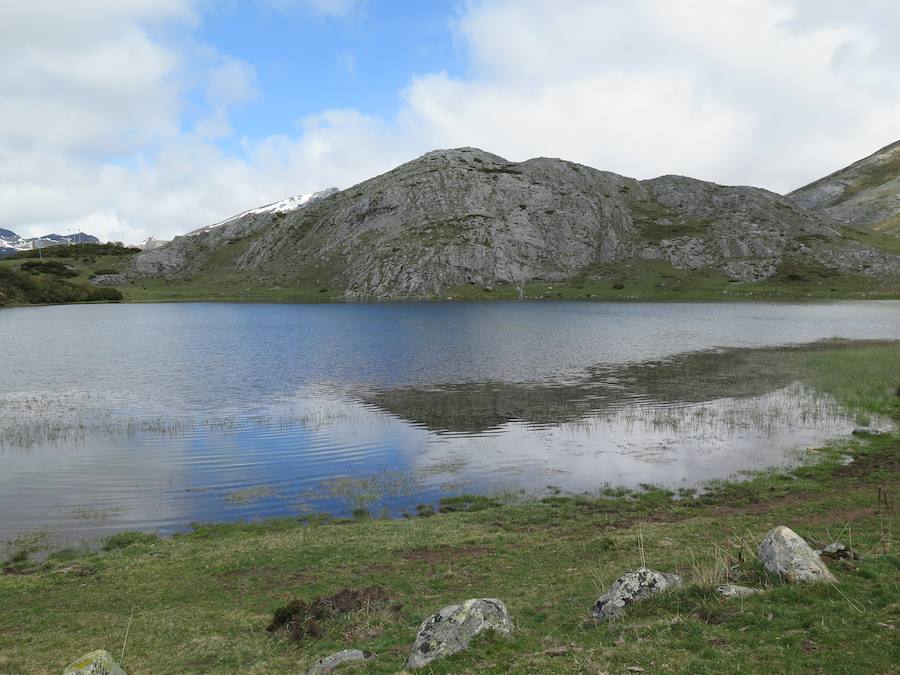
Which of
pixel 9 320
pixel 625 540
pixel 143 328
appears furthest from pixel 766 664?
pixel 9 320

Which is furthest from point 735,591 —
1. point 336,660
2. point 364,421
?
point 364,421

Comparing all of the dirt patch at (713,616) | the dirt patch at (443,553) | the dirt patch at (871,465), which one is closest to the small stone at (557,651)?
the dirt patch at (713,616)

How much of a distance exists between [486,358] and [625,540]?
6277 centimetres

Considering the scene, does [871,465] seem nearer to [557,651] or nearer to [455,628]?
[557,651]

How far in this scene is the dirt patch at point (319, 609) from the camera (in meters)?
17.7

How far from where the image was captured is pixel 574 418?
173 ft

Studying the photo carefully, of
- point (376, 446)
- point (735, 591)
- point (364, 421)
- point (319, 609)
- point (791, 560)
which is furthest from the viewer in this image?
point (364, 421)

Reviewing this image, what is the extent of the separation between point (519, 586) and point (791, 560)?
29.6 ft

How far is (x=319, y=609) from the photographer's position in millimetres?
18734

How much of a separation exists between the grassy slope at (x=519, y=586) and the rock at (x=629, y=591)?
0.36 metres

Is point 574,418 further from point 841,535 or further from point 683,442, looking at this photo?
point 841,535

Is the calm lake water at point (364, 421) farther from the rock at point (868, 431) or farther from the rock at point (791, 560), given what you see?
the rock at point (791, 560)

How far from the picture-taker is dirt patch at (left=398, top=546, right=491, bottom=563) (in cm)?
2448

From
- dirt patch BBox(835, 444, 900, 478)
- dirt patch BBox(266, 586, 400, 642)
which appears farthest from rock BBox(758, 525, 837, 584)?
dirt patch BBox(835, 444, 900, 478)
